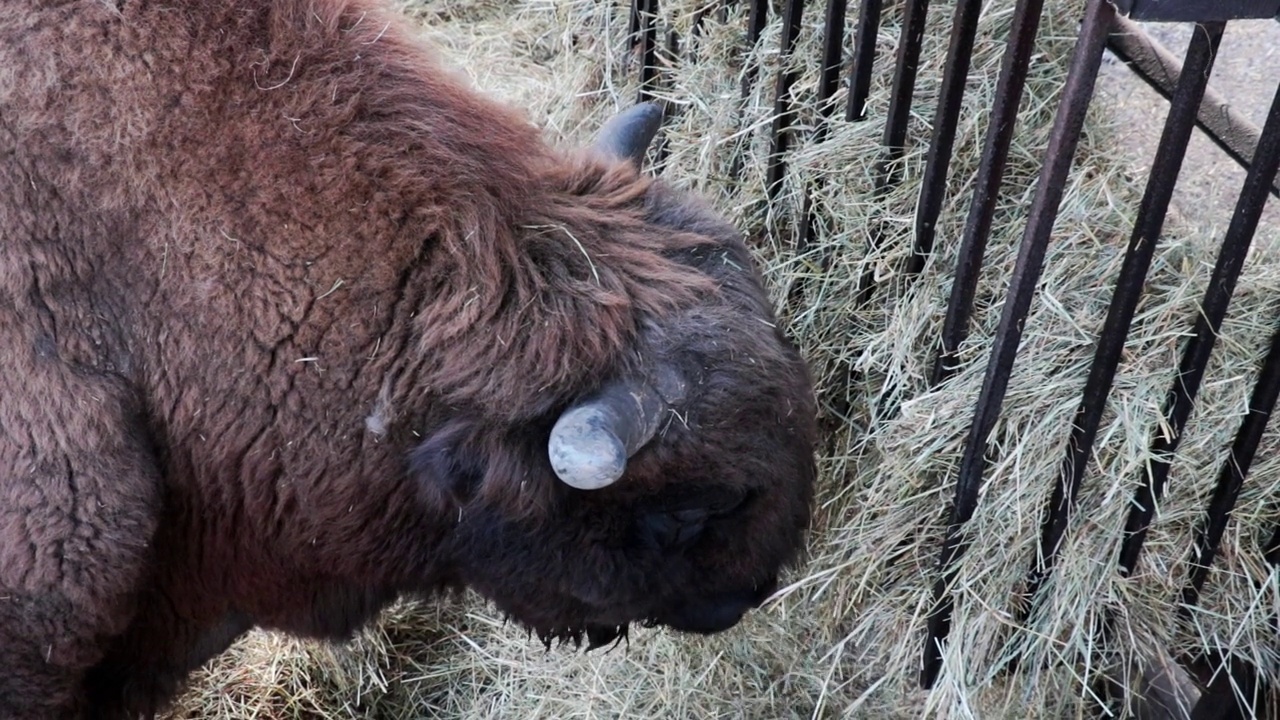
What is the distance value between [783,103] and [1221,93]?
2.46 meters

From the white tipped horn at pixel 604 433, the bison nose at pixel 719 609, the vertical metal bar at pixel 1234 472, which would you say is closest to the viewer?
the white tipped horn at pixel 604 433

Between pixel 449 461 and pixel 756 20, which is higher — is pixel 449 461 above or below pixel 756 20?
below

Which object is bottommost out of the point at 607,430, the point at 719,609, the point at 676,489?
the point at 719,609

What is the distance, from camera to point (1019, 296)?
9.94ft

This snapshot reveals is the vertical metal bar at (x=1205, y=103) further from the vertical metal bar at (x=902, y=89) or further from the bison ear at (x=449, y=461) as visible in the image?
the bison ear at (x=449, y=461)

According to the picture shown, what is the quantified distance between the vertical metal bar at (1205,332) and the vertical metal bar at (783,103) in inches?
51.7

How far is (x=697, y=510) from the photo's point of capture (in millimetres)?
3033

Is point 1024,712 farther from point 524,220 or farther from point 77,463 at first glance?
point 77,463

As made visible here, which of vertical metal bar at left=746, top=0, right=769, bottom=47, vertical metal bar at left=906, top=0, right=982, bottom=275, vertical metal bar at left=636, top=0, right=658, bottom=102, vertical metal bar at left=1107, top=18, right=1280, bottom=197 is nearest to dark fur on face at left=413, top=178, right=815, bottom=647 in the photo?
vertical metal bar at left=906, top=0, right=982, bottom=275

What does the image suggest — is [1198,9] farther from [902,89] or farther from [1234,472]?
[1234,472]

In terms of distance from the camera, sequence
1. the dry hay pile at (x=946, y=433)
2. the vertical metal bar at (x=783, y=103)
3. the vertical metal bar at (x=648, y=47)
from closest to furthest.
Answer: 1. the dry hay pile at (x=946, y=433)
2. the vertical metal bar at (x=783, y=103)
3. the vertical metal bar at (x=648, y=47)

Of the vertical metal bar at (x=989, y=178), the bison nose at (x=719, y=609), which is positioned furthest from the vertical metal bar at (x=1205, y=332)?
the bison nose at (x=719, y=609)

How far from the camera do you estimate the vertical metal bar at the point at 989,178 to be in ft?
9.16

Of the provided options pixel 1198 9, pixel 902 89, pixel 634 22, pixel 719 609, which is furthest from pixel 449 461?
pixel 634 22
